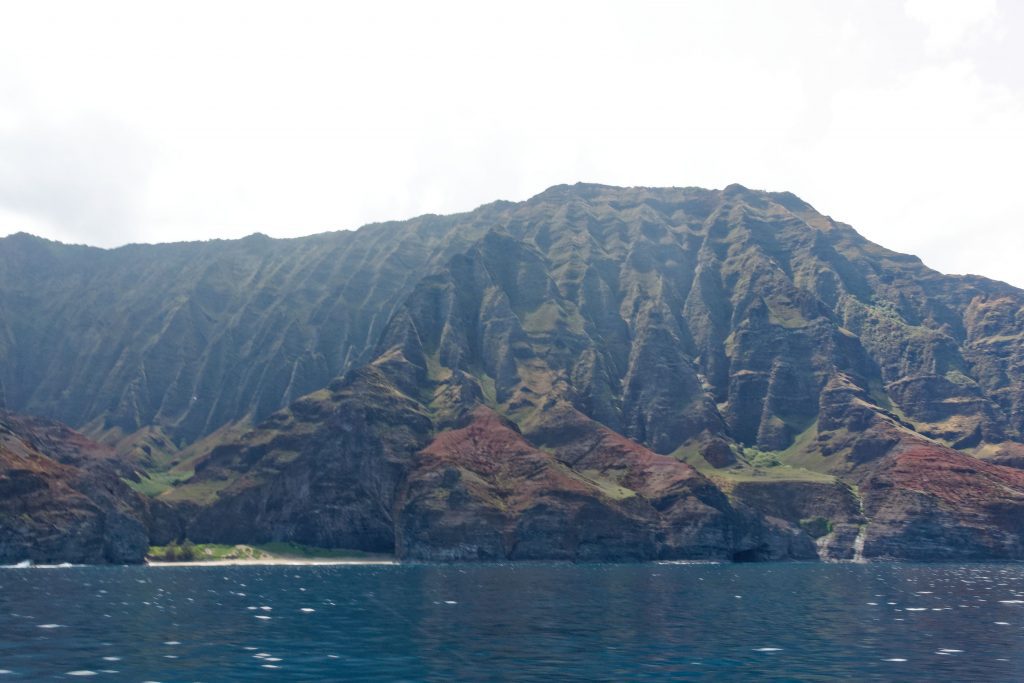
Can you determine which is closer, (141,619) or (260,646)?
(260,646)

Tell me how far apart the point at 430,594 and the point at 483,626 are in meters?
44.8

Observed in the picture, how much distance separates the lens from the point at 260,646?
71750 millimetres

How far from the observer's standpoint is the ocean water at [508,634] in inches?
2384

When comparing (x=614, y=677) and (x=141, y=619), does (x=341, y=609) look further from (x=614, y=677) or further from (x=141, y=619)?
(x=614, y=677)

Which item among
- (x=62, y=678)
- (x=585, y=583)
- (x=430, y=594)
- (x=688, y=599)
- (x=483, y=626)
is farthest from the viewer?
(x=585, y=583)

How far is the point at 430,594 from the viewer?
128 meters

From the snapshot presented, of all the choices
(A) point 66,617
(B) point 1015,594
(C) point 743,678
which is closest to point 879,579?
(B) point 1015,594

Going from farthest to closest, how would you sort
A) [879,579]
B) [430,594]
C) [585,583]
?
[879,579] < [585,583] < [430,594]

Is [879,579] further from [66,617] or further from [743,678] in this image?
[66,617]

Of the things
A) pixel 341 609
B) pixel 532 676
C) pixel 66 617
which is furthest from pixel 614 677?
pixel 66 617

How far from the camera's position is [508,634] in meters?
79.2

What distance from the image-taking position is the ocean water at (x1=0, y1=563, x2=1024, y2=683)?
6056 cm

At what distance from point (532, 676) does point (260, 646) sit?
82.7 ft

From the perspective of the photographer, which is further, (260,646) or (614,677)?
(260,646)
